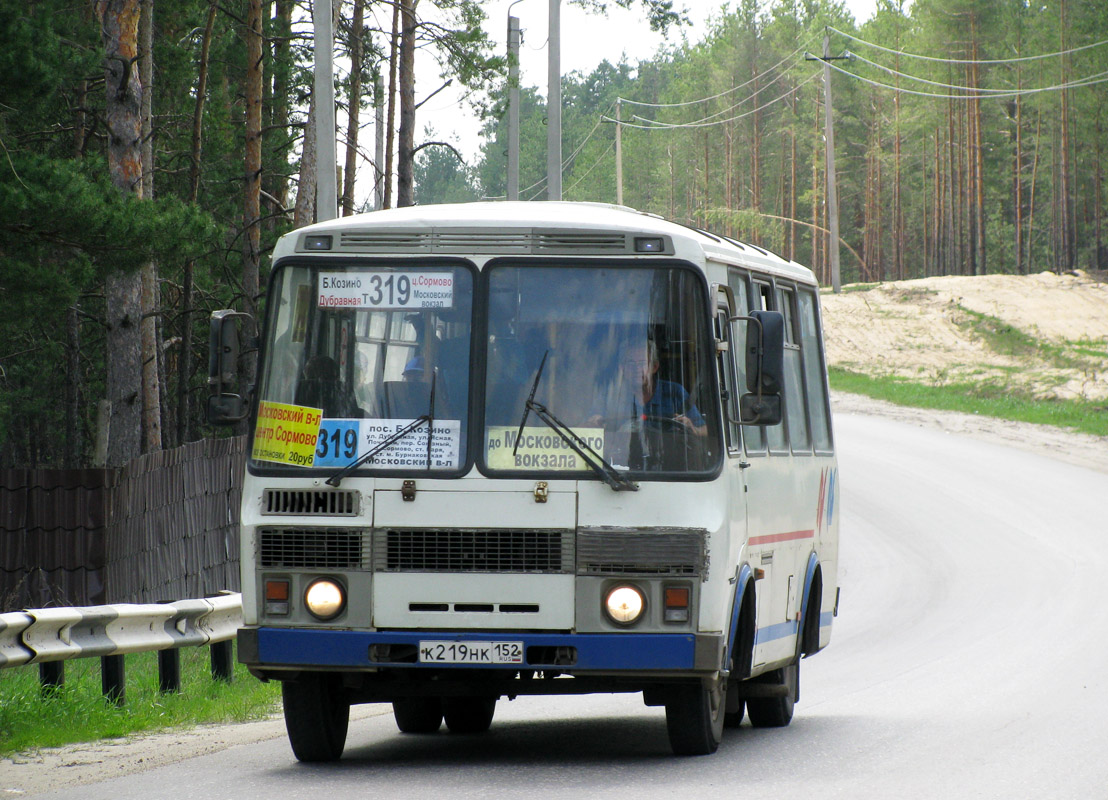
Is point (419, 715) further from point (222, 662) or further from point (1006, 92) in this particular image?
point (1006, 92)

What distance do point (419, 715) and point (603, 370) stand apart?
3.32 meters

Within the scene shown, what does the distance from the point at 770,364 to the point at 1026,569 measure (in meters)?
16.1

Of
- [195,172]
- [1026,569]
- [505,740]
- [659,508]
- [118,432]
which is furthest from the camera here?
[195,172]

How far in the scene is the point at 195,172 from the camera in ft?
107

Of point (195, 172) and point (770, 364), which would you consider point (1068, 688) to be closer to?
point (770, 364)

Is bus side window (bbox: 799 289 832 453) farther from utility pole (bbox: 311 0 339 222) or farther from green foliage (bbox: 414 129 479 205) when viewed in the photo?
green foliage (bbox: 414 129 479 205)

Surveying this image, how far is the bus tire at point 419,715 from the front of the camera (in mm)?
10312

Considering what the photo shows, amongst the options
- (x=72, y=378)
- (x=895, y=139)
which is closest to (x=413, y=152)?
(x=72, y=378)

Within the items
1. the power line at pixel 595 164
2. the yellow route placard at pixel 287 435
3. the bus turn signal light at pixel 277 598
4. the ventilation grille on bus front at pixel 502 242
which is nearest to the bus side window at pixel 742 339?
the ventilation grille on bus front at pixel 502 242

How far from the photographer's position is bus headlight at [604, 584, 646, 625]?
796cm

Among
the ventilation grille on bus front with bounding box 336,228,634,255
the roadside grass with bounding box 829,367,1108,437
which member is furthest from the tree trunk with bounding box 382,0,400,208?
the ventilation grille on bus front with bounding box 336,228,634,255

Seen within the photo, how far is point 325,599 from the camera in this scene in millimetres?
8117

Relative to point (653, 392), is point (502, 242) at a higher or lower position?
higher

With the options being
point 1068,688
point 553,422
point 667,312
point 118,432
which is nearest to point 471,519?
point 553,422
